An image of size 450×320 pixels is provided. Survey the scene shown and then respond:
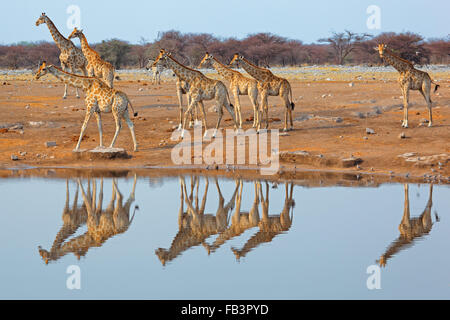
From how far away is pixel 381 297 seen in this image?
7613 millimetres

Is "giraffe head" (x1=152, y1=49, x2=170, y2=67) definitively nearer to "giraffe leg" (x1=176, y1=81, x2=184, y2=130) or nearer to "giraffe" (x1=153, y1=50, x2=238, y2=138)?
"giraffe" (x1=153, y1=50, x2=238, y2=138)

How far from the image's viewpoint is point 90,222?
11.3 meters

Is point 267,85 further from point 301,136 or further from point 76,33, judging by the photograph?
point 76,33

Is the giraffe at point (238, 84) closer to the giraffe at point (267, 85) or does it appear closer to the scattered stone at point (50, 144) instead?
the giraffe at point (267, 85)

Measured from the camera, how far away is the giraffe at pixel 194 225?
9.48m

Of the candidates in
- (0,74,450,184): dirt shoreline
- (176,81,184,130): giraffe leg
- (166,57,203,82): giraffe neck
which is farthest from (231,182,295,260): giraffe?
(176,81,184,130): giraffe leg

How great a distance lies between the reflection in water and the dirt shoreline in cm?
298

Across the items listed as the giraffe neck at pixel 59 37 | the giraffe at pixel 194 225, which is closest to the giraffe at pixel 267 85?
the giraffe at pixel 194 225

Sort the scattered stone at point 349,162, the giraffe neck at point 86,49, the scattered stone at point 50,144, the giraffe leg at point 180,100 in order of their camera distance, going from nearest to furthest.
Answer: the scattered stone at point 349,162 < the scattered stone at point 50,144 < the giraffe leg at point 180,100 < the giraffe neck at point 86,49

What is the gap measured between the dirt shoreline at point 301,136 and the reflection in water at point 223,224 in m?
2.98

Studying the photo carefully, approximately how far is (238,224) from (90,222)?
2.35m

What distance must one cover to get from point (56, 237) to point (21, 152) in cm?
920
